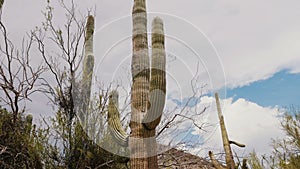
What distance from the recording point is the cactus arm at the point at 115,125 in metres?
4.29

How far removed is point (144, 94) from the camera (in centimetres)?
420

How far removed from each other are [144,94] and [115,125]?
0.72 m

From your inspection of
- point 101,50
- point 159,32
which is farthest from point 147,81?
point 101,50

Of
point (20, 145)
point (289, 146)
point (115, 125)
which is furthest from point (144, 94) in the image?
point (289, 146)

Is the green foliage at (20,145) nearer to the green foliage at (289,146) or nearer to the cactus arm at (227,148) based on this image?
the cactus arm at (227,148)

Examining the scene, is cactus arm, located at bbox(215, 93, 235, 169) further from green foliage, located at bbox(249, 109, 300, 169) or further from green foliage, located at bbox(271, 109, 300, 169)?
green foliage, located at bbox(271, 109, 300, 169)

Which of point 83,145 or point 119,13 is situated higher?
point 119,13

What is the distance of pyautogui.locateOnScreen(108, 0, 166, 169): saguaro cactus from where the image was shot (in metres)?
3.86

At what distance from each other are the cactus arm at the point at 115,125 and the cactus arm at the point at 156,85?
52cm

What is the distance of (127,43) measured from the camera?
526 cm

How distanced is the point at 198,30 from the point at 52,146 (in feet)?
10.3

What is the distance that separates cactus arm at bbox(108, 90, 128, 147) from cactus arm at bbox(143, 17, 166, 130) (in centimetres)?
52

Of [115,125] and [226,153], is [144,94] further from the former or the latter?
[226,153]

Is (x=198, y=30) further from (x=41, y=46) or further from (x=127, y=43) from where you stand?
(x=41, y=46)
